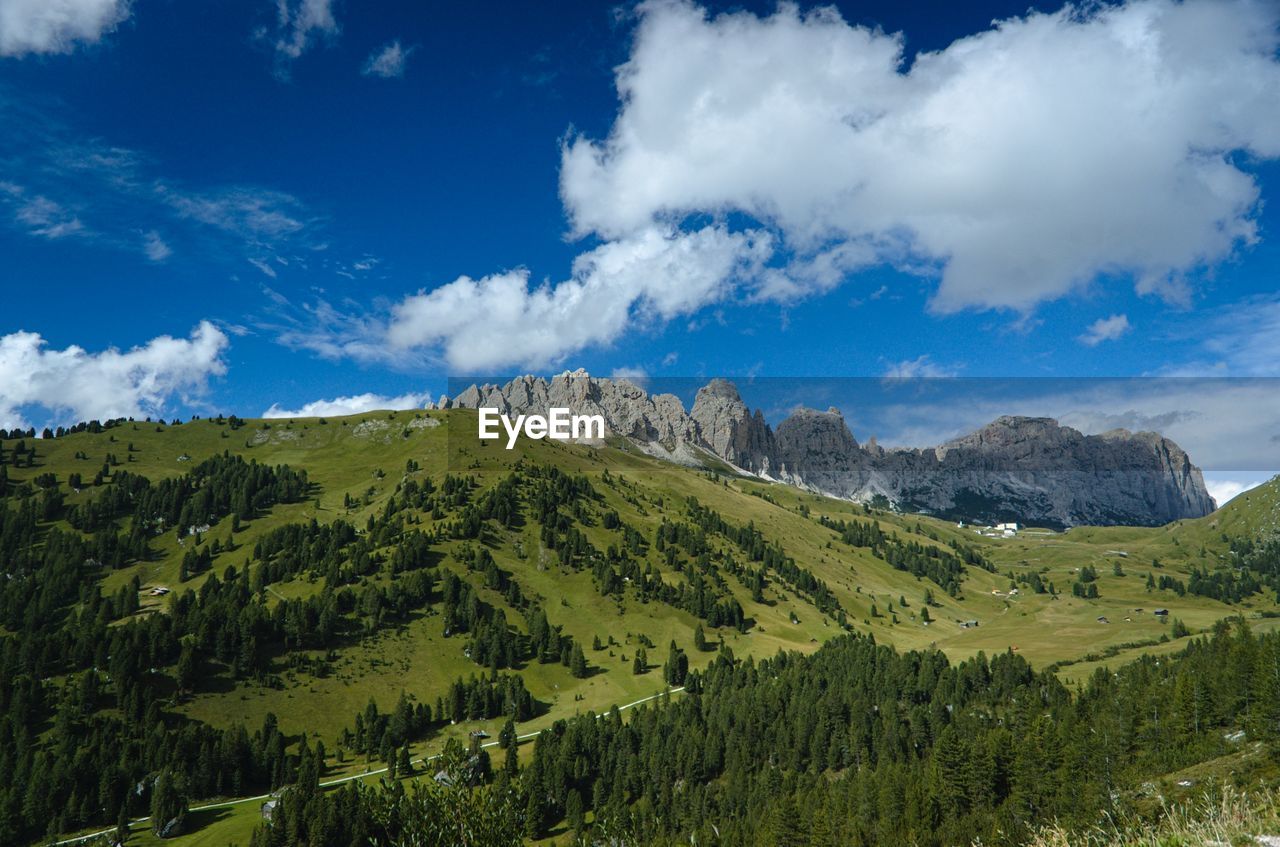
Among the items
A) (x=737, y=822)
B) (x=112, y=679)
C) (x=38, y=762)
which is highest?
(x=112, y=679)

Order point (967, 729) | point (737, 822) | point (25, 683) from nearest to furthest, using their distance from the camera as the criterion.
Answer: point (737, 822) → point (967, 729) → point (25, 683)

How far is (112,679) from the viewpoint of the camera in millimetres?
178000

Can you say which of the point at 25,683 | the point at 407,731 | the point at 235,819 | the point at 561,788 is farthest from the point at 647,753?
the point at 25,683

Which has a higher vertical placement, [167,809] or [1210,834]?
[1210,834]

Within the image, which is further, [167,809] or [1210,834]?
[167,809]

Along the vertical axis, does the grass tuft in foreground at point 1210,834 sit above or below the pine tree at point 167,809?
above

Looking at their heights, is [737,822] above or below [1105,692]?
below

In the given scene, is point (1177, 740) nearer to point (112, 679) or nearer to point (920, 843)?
point (920, 843)

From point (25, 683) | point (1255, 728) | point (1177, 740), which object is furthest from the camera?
point (25, 683)

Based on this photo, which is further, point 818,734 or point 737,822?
point 818,734

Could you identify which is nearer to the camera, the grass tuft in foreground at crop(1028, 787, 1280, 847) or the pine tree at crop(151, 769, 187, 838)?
the grass tuft in foreground at crop(1028, 787, 1280, 847)

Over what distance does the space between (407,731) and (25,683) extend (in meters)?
91.2

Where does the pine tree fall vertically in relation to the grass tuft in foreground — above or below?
below

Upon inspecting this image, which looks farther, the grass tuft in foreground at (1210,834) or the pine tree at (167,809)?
the pine tree at (167,809)
